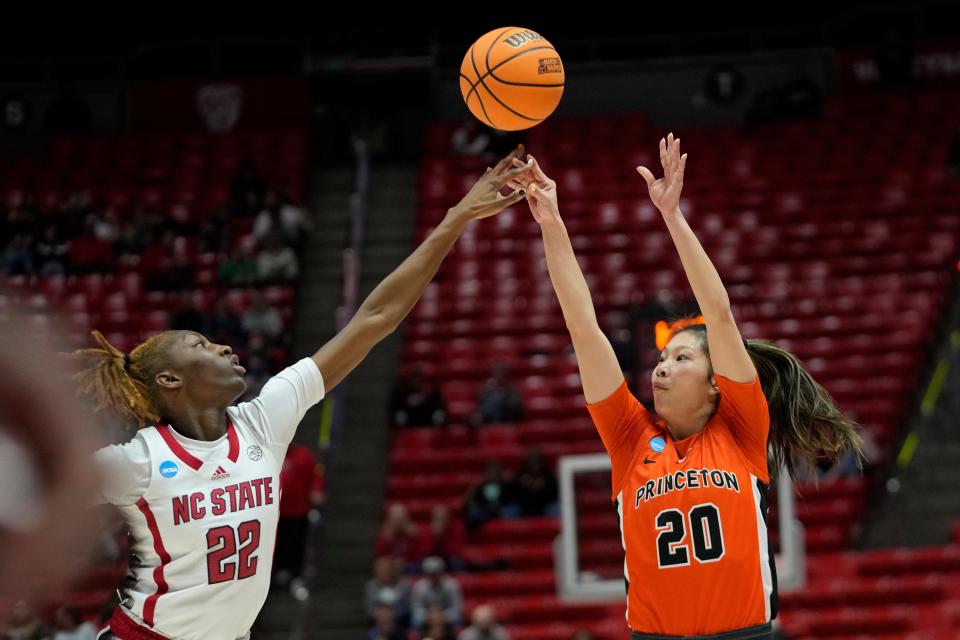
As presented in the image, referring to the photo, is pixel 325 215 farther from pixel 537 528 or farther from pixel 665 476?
pixel 665 476

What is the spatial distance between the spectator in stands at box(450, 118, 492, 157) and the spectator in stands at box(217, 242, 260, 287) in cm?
397

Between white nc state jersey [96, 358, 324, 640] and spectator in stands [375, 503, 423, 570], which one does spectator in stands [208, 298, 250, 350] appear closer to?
spectator in stands [375, 503, 423, 570]

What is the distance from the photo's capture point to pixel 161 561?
4.18 meters

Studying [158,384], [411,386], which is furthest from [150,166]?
[158,384]

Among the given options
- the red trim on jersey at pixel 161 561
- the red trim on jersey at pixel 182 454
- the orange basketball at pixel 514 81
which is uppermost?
the orange basketball at pixel 514 81

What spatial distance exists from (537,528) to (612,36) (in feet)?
36.2

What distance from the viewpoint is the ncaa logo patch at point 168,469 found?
420 centimetres

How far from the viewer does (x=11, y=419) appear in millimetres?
1466

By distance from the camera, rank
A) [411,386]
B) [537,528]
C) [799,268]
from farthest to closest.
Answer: [799,268], [411,386], [537,528]

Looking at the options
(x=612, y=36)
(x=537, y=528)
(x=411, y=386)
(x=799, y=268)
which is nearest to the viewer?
(x=537, y=528)

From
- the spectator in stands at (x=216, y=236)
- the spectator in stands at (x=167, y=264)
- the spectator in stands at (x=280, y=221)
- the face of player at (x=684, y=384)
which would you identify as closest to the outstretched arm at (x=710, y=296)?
the face of player at (x=684, y=384)

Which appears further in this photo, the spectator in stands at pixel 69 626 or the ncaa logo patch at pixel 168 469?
the spectator in stands at pixel 69 626

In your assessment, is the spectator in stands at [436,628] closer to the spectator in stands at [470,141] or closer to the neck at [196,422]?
the neck at [196,422]

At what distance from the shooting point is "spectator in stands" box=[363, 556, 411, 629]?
479 inches
